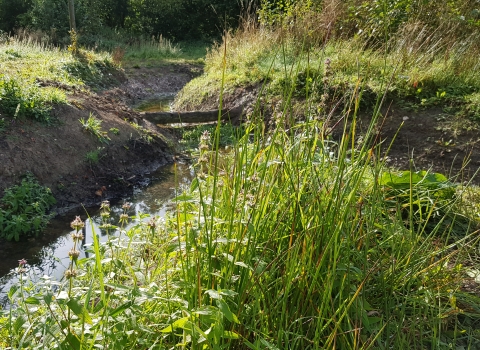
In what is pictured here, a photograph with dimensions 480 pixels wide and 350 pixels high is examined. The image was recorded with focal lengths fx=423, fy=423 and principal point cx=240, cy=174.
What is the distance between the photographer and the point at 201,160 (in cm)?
180

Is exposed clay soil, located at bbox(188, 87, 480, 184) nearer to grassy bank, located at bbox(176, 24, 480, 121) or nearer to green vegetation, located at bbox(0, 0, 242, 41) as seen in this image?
grassy bank, located at bbox(176, 24, 480, 121)

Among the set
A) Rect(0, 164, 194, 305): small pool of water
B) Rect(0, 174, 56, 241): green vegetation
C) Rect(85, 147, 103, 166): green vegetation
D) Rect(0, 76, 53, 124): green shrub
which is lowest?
Rect(0, 164, 194, 305): small pool of water

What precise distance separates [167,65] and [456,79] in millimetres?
13027

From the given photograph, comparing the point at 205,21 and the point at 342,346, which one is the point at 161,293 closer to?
the point at 342,346

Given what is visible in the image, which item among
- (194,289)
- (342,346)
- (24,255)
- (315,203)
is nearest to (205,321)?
(194,289)

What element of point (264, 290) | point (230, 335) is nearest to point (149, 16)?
point (264, 290)

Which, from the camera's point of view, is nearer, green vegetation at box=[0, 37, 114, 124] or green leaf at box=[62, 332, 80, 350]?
green leaf at box=[62, 332, 80, 350]

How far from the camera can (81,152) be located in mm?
5773

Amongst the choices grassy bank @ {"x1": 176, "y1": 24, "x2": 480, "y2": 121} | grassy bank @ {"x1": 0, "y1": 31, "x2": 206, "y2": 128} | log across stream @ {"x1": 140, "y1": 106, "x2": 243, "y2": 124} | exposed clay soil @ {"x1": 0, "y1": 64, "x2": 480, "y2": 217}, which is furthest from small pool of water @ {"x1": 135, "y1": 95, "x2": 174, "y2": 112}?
exposed clay soil @ {"x1": 0, "y1": 64, "x2": 480, "y2": 217}

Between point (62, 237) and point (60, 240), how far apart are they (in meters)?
0.07

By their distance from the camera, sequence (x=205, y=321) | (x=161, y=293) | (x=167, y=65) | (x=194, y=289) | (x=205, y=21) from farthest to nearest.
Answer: (x=205, y=21), (x=167, y=65), (x=161, y=293), (x=194, y=289), (x=205, y=321)

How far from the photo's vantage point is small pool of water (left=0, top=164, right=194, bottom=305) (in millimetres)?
3643

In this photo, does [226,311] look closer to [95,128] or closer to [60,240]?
[60,240]

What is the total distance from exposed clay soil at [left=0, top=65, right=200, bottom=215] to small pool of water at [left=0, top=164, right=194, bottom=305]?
286mm
